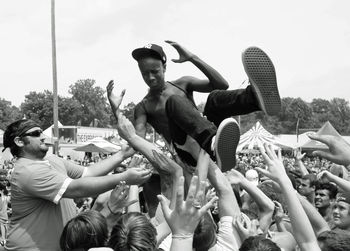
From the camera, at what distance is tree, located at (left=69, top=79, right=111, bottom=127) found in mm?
114312

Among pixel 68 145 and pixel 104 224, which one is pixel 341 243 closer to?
pixel 104 224

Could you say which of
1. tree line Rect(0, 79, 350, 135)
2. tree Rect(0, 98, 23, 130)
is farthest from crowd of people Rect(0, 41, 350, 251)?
tree line Rect(0, 79, 350, 135)

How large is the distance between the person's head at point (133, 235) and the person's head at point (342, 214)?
6.87 feet

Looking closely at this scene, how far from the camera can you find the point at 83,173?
417 centimetres

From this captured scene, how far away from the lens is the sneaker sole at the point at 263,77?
13.7 feet

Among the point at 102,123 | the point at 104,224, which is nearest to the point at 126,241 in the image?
the point at 104,224

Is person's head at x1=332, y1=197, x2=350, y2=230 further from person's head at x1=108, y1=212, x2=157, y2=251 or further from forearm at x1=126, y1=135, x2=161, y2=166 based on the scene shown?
person's head at x1=108, y1=212, x2=157, y2=251

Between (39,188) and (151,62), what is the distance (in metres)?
1.64

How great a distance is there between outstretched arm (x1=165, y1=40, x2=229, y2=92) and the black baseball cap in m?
0.13

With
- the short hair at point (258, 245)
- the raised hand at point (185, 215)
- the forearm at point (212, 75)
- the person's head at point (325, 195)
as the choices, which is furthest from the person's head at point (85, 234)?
the person's head at point (325, 195)

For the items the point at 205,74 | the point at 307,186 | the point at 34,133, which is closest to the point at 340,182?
the point at 205,74

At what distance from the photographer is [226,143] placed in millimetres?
4059

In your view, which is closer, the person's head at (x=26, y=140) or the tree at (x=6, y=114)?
the person's head at (x=26, y=140)

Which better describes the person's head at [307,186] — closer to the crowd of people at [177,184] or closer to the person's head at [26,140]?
the crowd of people at [177,184]
